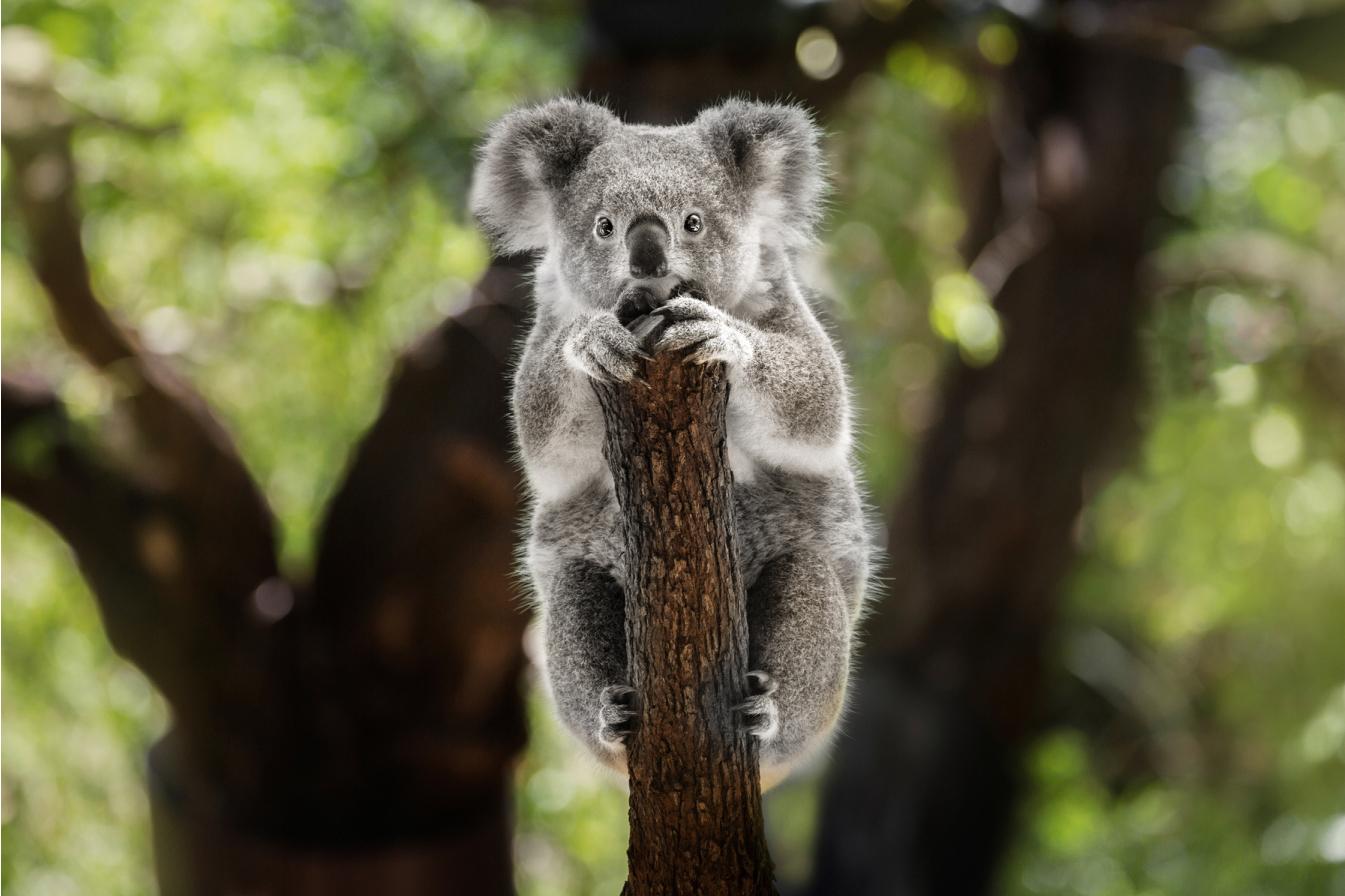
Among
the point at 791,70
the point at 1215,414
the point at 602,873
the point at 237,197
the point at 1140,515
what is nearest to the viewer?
the point at 791,70

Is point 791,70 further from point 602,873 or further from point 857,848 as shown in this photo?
point 602,873

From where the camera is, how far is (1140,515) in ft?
26.0

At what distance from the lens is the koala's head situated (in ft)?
6.04

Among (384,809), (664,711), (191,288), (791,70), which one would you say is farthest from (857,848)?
(664,711)

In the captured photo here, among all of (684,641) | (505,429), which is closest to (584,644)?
(684,641)

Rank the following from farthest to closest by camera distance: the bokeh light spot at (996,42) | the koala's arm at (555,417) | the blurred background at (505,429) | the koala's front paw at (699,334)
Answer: the blurred background at (505,429) → the bokeh light spot at (996,42) → the koala's arm at (555,417) → the koala's front paw at (699,334)

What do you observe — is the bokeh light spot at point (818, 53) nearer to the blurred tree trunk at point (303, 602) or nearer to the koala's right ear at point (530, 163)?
the blurred tree trunk at point (303, 602)

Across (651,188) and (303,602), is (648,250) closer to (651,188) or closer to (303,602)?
(651,188)

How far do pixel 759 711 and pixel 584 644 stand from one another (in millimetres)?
438

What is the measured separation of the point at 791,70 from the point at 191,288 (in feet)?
12.9

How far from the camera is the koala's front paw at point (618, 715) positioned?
185 cm

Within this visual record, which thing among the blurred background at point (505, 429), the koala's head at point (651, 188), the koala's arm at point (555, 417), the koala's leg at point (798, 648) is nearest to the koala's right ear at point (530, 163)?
the koala's head at point (651, 188)

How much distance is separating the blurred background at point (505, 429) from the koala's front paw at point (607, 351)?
79.5 inches

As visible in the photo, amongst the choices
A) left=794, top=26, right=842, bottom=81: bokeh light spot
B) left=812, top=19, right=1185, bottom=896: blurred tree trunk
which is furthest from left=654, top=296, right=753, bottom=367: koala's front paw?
left=812, top=19, right=1185, bottom=896: blurred tree trunk
